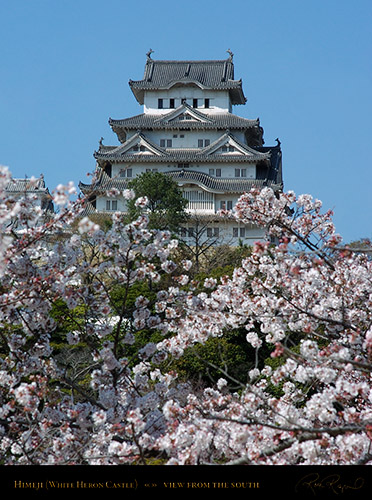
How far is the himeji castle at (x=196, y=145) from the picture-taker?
40.4 metres

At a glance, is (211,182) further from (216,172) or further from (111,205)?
(111,205)

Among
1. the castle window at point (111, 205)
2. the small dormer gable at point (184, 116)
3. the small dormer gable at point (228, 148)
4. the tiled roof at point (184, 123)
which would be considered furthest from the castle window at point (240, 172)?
the castle window at point (111, 205)

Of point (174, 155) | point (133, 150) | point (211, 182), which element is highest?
point (133, 150)

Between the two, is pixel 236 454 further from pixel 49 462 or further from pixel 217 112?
pixel 217 112

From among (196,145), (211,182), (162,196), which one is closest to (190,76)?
(196,145)

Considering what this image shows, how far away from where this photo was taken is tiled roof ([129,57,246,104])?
148 feet

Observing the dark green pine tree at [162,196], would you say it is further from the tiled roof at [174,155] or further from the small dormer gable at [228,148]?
the small dormer gable at [228,148]

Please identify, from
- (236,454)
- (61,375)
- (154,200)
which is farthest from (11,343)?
(154,200)

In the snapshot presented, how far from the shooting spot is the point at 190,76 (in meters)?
45.9

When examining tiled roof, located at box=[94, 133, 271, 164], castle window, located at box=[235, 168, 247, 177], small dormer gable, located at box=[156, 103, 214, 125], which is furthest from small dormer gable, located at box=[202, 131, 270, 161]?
small dormer gable, located at box=[156, 103, 214, 125]

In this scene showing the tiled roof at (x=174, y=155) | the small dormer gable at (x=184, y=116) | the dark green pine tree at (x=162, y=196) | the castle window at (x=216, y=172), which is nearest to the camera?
the dark green pine tree at (x=162, y=196)

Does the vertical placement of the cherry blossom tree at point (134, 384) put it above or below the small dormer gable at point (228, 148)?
below

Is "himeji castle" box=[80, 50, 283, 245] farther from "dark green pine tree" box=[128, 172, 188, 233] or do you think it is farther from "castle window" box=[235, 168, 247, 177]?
"dark green pine tree" box=[128, 172, 188, 233]

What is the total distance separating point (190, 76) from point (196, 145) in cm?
541
